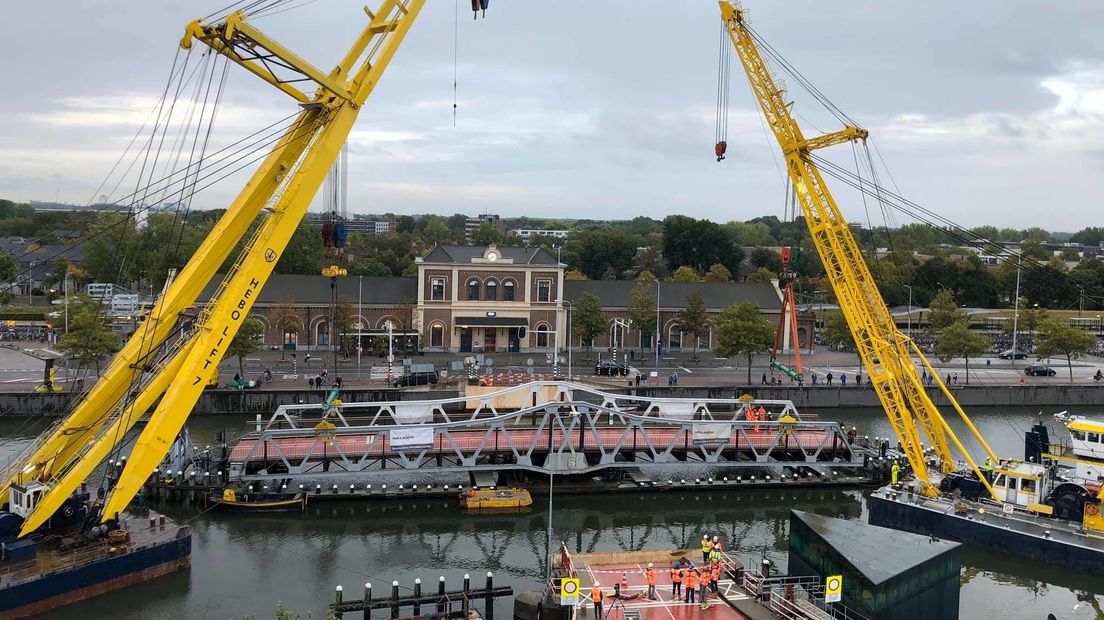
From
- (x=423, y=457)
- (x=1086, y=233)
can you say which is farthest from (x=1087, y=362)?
(x=1086, y=233)

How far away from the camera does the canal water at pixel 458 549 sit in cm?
2111

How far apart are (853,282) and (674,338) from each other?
30900mm

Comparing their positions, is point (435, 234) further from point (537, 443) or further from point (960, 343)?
point (537, 443)

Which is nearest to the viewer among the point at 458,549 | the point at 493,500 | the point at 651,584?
the point at 651,584

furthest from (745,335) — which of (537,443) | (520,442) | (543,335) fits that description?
(520,442)

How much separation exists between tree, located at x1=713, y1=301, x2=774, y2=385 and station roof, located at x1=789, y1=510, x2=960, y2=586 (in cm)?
2956

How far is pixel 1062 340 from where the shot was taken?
52938mm

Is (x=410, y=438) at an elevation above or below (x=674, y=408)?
below

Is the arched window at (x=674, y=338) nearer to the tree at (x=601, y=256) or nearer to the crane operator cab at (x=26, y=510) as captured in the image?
the tree at (x=601, y=256)

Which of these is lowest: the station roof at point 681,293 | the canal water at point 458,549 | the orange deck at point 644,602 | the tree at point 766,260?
the canal water at point 458,549

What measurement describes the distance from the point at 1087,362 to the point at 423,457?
55.2 m

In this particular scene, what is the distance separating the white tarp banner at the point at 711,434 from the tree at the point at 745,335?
16992mm

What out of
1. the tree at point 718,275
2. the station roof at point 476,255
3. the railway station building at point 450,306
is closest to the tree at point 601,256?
the tree at point 718,275

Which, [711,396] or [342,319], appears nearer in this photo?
[711,396]
